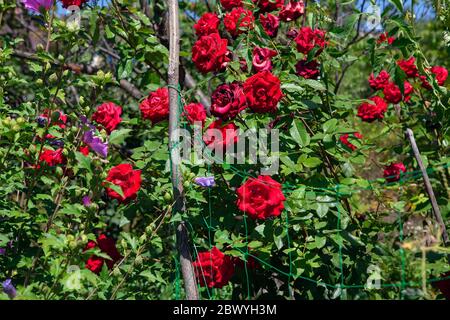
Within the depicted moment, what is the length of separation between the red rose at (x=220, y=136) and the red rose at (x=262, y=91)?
0.35ft

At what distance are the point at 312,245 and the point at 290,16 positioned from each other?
2.95 ft

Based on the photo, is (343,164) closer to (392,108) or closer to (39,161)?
(392,108)

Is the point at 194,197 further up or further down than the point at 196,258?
further up

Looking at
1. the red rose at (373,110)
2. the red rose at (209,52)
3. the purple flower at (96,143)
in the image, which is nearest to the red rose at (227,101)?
the red rose at (209,52)

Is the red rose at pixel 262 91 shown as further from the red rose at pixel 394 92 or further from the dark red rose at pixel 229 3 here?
the red rose at pixel 394 92

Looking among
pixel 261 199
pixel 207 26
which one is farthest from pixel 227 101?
pixel 207 26

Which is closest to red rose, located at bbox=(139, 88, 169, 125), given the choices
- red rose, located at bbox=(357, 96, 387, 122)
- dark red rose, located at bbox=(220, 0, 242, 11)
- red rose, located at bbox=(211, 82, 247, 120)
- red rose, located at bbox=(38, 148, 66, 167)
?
red rose, located at bbox=(211, 82, 247, 120)

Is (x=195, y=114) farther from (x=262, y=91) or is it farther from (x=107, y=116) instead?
(x=107, y=116)

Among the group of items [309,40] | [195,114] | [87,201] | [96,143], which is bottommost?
[87,201]

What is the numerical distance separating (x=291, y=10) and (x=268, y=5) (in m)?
0.10

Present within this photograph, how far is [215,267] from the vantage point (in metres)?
1.99

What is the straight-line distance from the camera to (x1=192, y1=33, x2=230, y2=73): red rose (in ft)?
6.79
